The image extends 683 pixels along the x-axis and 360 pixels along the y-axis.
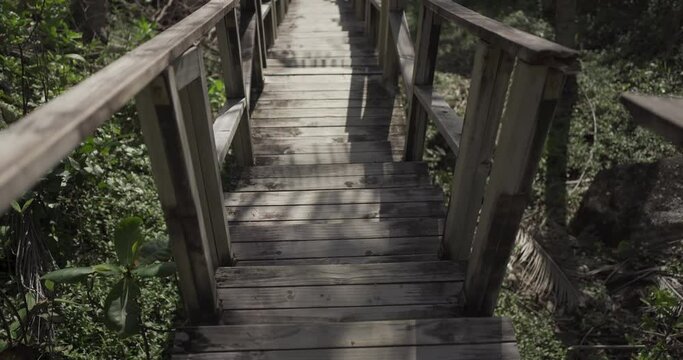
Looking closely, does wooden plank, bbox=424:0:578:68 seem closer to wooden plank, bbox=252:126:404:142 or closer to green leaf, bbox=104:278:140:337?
green leaf, bbox=104:278:140:337

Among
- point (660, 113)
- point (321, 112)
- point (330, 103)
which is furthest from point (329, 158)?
point (660, 113)

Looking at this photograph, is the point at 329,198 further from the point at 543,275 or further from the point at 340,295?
the point at 543,275

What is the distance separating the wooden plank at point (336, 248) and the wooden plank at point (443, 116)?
0.63 m

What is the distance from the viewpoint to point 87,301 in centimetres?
250

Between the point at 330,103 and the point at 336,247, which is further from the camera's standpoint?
the point at 330,103

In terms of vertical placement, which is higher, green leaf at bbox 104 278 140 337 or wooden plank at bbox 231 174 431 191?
green leaf at bbox 104 278 140 337

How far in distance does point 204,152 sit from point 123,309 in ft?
A: 2.18

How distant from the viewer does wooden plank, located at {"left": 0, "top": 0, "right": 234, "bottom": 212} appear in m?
0.60

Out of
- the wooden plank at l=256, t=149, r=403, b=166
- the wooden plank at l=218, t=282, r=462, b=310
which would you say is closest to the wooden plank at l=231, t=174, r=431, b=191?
the wooden plank at l=256, t=149, r=403, b=166

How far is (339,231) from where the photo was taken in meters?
2.58

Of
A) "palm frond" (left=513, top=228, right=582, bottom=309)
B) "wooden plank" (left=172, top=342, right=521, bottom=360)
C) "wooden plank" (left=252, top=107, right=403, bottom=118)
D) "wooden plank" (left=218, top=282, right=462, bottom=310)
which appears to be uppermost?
"wooden plank" (left=172, top=342, right=521, bottom=360)

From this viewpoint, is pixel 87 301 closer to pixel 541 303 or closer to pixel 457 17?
pixel 457 17

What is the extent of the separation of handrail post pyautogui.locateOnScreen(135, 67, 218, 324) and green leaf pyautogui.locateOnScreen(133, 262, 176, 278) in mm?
42

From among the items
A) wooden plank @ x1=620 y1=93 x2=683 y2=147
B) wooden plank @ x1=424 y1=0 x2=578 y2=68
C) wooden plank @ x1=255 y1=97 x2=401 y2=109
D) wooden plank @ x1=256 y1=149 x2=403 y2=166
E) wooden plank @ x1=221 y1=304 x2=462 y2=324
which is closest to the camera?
wooden plank @ x1=620 y1=93 x2=683 y2=147
